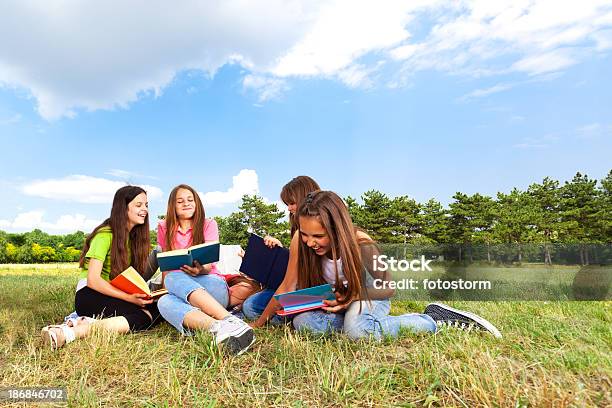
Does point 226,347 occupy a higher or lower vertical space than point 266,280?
lower

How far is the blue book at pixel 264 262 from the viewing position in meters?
4.02

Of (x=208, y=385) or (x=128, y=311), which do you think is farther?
(x=128, y=311)

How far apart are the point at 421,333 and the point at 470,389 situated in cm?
104

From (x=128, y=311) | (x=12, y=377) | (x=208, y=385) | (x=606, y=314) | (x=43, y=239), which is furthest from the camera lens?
(x=43, y=239)

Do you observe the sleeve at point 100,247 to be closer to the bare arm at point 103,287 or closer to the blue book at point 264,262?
the bare arm at point 103,287

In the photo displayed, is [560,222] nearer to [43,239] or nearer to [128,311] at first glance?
[43,239]

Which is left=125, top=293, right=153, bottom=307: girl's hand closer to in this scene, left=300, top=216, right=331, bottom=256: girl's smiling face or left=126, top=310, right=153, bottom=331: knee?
left=126, top=310, right=153, bottom=331: knee

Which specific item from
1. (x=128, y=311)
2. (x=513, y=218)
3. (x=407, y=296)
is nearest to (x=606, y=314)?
(x=407, y=296)

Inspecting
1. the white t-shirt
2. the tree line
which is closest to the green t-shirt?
the white t-shirt

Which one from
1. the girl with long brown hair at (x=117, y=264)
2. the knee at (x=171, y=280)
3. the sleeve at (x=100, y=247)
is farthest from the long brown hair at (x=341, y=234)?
the sleeve at (x=100, y=247)

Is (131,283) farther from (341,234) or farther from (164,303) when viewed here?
(341,234)

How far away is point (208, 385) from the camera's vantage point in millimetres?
2648

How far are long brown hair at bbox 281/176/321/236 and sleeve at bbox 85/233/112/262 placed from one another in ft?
4.96

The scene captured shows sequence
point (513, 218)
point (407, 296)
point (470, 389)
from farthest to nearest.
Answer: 1. point (513, 218)
2. point (407, 296)
3. point (470, 389)
